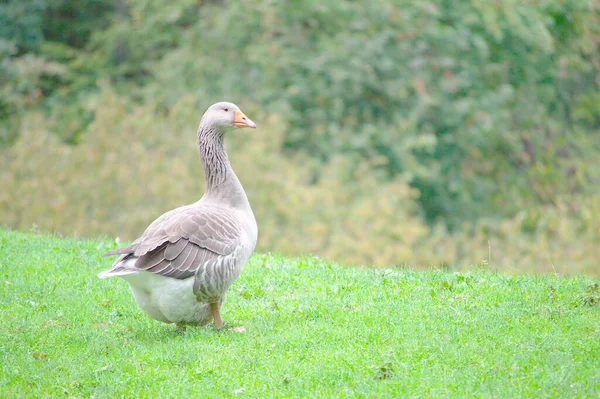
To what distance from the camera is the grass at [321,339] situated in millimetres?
5508

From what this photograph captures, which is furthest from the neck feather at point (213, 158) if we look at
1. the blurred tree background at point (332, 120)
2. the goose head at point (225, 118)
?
the blurred tree background at point (332, 120)

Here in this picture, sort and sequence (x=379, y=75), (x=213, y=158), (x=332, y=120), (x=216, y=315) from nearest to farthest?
(x=216, y=315)
(x=213, y=158)
(x=332, y=120)
(x=379, y=75)

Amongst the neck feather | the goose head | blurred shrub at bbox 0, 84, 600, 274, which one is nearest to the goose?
the neck feather

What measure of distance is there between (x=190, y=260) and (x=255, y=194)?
1060cm

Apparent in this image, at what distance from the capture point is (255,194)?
55.8ft

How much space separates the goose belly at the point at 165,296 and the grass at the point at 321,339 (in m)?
0.25

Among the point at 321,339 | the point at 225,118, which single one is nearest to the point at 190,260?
the point at 321,339

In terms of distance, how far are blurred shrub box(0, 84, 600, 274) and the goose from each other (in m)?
8.70

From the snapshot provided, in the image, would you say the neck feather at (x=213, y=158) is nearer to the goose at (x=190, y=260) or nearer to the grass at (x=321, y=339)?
the goose at (x=190, y=260)

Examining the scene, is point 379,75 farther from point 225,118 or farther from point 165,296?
point 165,296

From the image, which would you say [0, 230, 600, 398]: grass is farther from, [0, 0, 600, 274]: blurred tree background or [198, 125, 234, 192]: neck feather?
[0, 0, 600, 274]: blurred tree background

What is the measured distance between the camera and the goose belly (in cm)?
630

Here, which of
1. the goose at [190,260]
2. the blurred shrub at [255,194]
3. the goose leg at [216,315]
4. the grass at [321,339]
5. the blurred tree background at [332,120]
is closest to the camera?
the grass at [321,339]

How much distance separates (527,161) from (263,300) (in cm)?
1727
